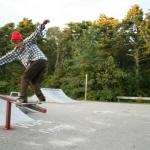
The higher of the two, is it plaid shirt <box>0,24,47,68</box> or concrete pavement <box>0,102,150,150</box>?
plaid shirt <box>0,24,47,68</box>

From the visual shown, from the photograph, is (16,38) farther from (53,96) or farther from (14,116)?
(53,96)

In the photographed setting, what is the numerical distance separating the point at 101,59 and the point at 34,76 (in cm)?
2503

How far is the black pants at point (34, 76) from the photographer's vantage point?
326 inches

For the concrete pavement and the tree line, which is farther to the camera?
the tree line

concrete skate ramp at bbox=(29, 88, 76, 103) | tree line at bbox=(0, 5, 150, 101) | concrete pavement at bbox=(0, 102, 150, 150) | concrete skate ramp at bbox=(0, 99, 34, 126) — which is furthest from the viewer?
tree line at bbox=(0, 5, 150, 101)

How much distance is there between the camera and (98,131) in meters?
9.84

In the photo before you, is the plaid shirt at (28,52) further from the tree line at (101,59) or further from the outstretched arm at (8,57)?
the tree line at (101,59)

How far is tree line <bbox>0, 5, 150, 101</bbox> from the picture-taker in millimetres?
32750

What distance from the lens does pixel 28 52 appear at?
329 inches

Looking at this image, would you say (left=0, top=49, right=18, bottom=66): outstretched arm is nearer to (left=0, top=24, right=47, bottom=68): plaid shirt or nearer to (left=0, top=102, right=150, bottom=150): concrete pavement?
(left=0, top=24, right=47, bottom=68): plaid shirt

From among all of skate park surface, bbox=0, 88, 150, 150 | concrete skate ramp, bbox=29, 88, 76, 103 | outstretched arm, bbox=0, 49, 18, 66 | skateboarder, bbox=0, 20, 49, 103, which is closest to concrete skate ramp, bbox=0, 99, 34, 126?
skate park surface, bbox=0, 88, 150, 150

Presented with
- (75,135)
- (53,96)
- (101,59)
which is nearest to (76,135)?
(75,135)

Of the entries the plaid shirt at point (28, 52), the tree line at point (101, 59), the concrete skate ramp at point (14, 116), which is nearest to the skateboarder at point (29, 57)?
the plaid shirt at point (28, 52)

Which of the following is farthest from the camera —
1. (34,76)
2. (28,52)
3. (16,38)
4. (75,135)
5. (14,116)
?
(14,116)
